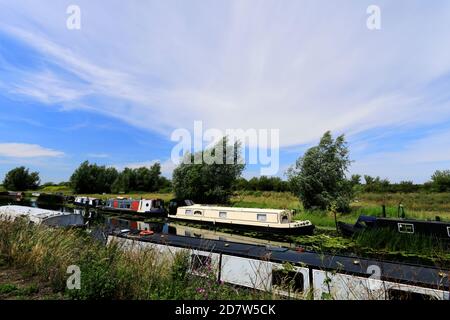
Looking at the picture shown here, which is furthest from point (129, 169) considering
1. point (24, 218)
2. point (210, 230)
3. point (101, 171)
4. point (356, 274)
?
point (356, 274)

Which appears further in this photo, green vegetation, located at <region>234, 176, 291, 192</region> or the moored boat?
green vegetation, located at <region>234, 176, 291, 192</region>

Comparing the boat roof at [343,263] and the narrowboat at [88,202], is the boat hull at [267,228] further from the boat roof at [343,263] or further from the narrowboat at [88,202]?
the narrowboat at [88,202]

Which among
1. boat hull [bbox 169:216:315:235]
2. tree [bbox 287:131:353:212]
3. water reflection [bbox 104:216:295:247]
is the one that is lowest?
water reflection [bbox 104:216:295:247]

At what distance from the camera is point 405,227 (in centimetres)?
1411

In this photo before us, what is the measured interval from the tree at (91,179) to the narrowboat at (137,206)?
31823 mm

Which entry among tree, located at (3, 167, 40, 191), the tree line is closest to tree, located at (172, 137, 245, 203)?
the tree line

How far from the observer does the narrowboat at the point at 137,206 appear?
28797mm

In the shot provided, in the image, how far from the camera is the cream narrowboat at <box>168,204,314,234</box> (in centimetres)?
1791

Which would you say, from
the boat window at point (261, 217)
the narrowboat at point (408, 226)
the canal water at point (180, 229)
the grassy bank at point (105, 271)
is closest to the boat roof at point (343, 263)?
the grassy bank at point (105, 271)

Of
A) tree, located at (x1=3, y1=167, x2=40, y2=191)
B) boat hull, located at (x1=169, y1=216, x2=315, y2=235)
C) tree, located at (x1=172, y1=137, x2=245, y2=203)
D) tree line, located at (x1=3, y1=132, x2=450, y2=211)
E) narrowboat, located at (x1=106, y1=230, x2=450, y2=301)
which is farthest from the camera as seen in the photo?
tree, located at (x1=3, y1=167, x2=40, y2=191)

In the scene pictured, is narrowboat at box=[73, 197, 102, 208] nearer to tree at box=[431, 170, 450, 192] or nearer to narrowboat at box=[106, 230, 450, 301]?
narrowboat at box=[106, 230, 450, 301]

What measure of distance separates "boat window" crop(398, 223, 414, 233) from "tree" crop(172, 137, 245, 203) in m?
20.7

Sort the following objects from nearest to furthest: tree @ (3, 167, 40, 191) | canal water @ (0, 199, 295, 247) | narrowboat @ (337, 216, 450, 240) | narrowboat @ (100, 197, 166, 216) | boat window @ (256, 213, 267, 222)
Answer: narrowboat @ (337, 216, 450, 240), canal water @ (0, 199, 295, 247), boat window @ (256, 213, 267, 222), narrowboat @ (100, 197, 166, 216), tree @ (3, 167, 40, 191)
